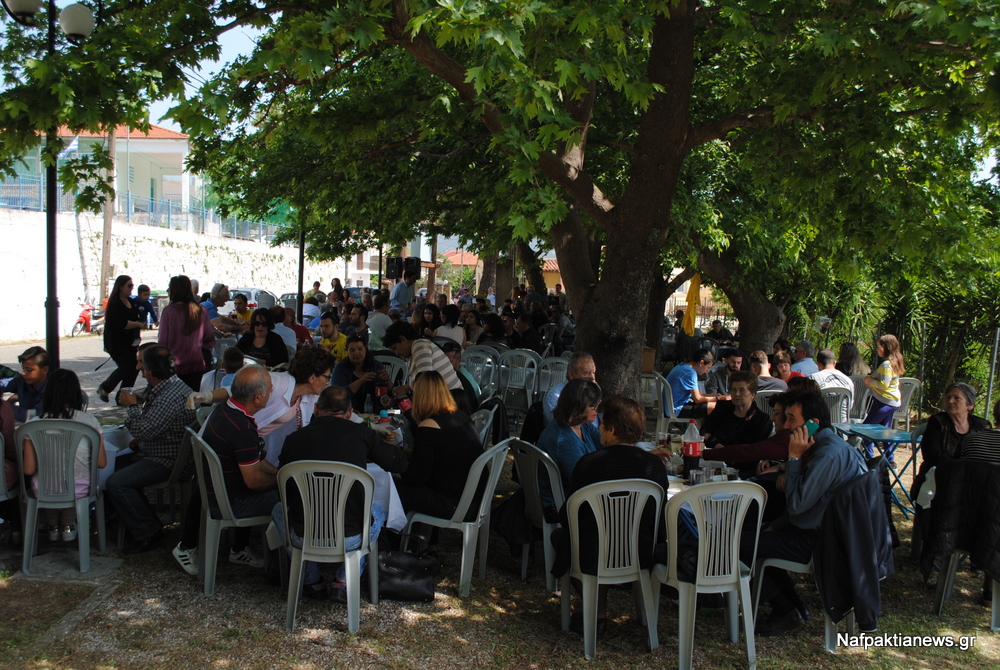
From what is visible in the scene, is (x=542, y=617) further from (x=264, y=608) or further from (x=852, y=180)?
(x=852, y=180)

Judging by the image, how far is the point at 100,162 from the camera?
5.73 meters

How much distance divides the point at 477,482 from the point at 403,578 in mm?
692

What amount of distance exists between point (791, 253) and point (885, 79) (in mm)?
4521

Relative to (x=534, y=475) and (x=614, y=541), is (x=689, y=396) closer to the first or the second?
(x=534, y=475)

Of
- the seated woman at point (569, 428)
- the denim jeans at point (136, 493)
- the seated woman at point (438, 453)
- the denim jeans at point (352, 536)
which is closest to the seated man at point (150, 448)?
the denim jeans at point (136, 493)

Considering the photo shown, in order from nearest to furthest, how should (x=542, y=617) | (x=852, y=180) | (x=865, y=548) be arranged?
(x=865, y=548) < (x=542, y=617) < (x=852, y=180)

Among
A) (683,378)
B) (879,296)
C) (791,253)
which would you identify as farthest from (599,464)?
(879,296)

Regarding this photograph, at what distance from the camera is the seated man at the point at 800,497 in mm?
3955

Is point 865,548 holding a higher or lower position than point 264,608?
higher

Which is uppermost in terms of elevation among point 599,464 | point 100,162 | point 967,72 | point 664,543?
point 967,72

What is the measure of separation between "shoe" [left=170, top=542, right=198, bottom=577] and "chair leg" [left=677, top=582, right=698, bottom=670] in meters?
2.84

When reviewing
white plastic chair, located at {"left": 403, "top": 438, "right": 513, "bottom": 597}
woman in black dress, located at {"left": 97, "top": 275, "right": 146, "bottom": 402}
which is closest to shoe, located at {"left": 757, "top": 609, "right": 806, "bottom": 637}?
white plastic chair, located at {"left": 403, "top": 438, "right": 513, "bottom": 597}

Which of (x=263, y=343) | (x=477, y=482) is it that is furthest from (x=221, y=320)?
(x=477, y=482)

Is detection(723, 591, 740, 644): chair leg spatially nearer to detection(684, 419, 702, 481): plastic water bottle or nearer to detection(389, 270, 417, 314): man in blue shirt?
detection(684, 419, 702, 481): plastic water bottle
